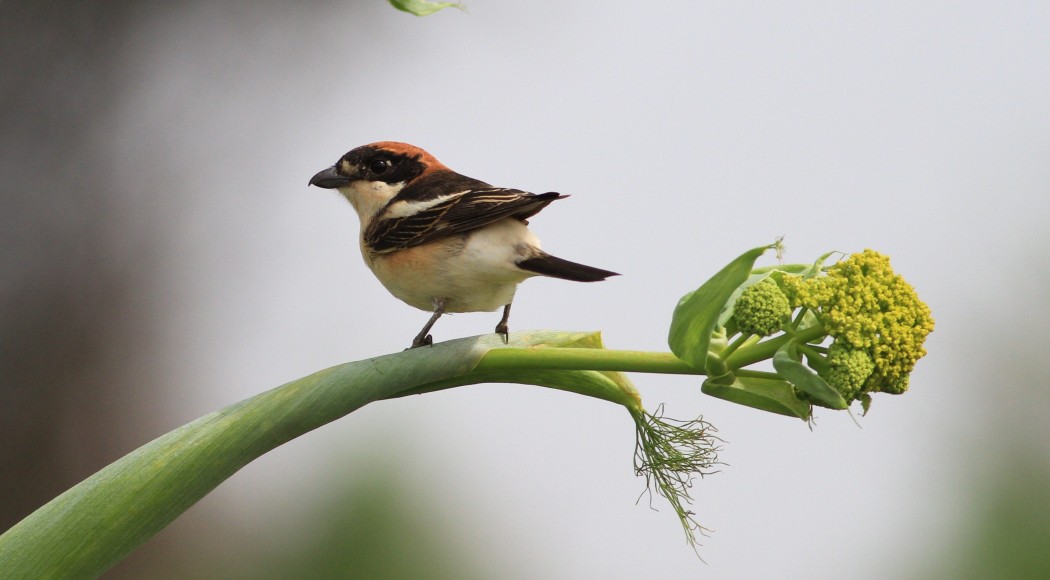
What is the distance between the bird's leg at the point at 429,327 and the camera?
2.21 metres

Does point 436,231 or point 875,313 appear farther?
point 436,231

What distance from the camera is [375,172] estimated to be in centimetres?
246

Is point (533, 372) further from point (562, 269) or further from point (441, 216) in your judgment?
point (441, 216)

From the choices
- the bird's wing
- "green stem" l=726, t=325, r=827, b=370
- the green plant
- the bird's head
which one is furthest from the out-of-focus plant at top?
the bird's head

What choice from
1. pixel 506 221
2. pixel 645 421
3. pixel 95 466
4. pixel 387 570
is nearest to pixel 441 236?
pixel 506 221

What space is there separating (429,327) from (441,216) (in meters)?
0.27

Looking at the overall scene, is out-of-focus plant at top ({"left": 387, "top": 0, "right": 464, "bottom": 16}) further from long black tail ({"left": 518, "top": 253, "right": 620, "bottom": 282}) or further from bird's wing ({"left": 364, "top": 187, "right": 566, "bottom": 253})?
bird's wing ({"left": 364, "top": 187, "right": 566, "bottom": 253})

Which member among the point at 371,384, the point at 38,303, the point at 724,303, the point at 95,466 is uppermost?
the point at 724,303

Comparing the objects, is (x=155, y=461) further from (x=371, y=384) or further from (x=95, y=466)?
(x=95, y=466)

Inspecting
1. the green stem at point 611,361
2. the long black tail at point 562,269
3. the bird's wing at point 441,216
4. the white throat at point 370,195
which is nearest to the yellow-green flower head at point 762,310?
the green stem at point 611,361

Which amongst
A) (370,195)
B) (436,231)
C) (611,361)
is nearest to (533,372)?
(611,361)

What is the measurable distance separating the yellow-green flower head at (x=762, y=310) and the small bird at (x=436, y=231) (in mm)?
591

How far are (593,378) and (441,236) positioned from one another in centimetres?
72

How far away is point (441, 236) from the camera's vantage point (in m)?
2.25
